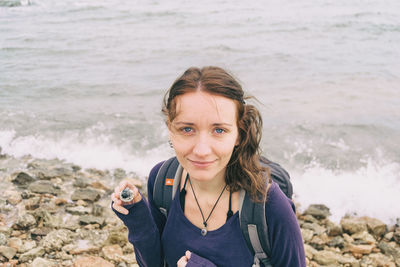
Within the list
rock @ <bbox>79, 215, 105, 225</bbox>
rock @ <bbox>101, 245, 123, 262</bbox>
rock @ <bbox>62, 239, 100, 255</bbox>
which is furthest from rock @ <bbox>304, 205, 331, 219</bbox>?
rock @ <bbox>62, 239, 100, 255</bbox>

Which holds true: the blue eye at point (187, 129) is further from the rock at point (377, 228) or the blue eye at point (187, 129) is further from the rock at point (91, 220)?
the rock at point (377, 228)

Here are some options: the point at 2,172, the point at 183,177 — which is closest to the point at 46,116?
the point at 2,172

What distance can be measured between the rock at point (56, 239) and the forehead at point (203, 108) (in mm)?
3383

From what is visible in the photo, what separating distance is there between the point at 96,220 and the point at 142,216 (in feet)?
11.0

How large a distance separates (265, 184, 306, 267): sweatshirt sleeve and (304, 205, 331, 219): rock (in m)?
4.19

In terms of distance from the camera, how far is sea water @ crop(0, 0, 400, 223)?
26.3ft

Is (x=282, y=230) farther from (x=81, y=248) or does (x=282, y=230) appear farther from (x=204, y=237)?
(x=81, y=248)

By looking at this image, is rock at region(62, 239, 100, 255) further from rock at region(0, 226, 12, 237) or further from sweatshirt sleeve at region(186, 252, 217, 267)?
sweatshirt sleeve at region(186, 252, 217, 267)

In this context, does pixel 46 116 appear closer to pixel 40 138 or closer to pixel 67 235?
pixel 40 138

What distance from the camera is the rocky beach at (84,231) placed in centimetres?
461

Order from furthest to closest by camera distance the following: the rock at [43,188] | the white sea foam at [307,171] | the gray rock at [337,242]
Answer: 1. the white sea foam at [307,171]
2. the rock at [43,188]
3. the gray rock at [337,242]

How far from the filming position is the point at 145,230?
243 cm

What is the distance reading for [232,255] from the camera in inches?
88.0

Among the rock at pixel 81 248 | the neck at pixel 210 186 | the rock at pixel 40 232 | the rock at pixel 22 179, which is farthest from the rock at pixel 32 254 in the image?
the neck at pixel 210 186
